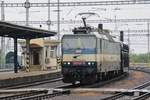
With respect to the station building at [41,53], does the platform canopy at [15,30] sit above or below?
above

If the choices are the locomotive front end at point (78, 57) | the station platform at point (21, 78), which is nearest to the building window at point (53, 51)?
the station platform at point (21, 78)

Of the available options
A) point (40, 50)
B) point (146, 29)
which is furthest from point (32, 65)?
point (146, 29)

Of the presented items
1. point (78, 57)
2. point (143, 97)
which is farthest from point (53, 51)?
point (143, 97)

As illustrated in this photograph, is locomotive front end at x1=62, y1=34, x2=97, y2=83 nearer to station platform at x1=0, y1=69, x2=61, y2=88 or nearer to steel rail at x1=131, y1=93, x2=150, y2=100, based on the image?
station platform at x1=0, y1=69, x2=61, y2=88

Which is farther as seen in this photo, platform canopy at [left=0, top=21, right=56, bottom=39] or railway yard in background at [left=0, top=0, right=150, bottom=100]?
platform canopy at [left=0, top=21, right=56, bottom=39]

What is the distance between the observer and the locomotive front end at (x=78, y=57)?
2698 centimetres

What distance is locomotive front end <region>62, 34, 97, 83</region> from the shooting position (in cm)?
2698

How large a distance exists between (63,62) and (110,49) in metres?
6.06

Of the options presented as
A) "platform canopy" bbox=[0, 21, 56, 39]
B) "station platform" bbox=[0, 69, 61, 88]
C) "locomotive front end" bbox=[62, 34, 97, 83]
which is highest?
"platform canopy" bbox=[0, 21, 56, 39]

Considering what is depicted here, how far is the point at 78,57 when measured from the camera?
27.1 meters

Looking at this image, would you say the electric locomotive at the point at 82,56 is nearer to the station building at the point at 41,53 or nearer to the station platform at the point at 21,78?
the station platform at the point at 21,78

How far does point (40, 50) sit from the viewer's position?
47.3 m

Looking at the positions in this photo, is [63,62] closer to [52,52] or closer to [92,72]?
[92,72]

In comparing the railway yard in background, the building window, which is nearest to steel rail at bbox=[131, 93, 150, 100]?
the railway yard in background
